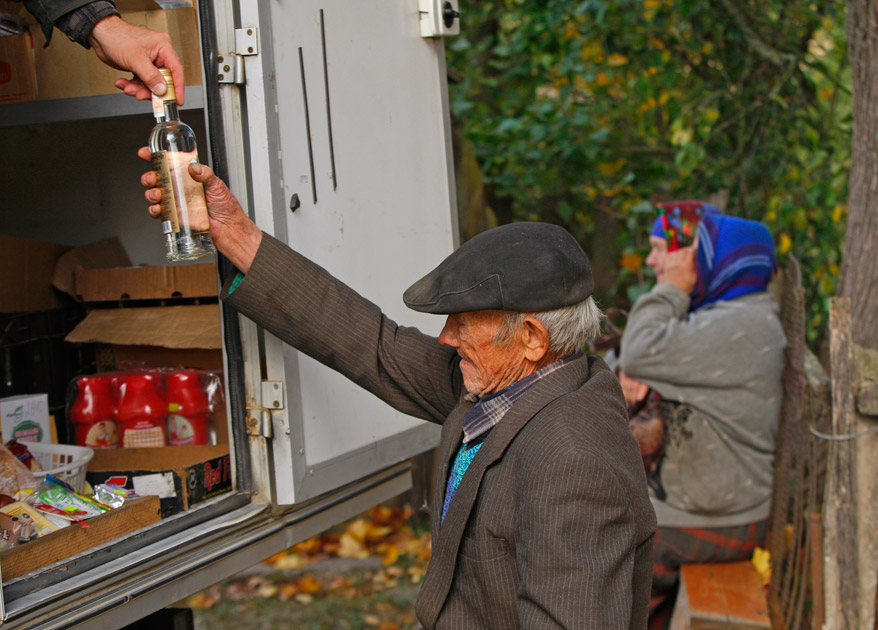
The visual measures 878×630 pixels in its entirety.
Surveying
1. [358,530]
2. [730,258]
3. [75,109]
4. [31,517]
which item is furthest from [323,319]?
[358,530]

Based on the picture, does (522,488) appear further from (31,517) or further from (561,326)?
(31,517)

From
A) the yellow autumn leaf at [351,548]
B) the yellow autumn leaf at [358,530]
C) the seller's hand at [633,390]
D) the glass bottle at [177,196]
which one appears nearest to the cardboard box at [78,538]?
the glass bottle at [177,196]

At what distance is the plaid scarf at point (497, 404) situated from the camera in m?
1.71

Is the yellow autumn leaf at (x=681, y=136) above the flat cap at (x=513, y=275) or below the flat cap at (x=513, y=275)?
above

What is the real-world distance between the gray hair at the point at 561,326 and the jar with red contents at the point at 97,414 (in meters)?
1.38

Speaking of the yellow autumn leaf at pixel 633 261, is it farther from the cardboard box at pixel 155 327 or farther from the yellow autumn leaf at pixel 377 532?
the cardboard box at pixel 155 327

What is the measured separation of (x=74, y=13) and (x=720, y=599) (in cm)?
295

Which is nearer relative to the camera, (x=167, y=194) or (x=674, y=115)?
(x=167, y=194)

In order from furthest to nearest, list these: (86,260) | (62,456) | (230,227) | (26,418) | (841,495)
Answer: (841,495) < (86,260) < (26,418) < (62,456) < (230,227)

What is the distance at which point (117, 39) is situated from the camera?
6.09 feet

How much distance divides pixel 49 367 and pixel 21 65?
957mm

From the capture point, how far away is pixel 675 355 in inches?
141

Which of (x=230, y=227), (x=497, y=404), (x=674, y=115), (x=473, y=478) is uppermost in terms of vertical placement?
(x=674, y=115)

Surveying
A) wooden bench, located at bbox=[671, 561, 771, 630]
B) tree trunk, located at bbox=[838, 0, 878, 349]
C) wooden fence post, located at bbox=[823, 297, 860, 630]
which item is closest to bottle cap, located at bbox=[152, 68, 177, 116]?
wooden fence post, located at bbox=[823, 297, 860, 630]
